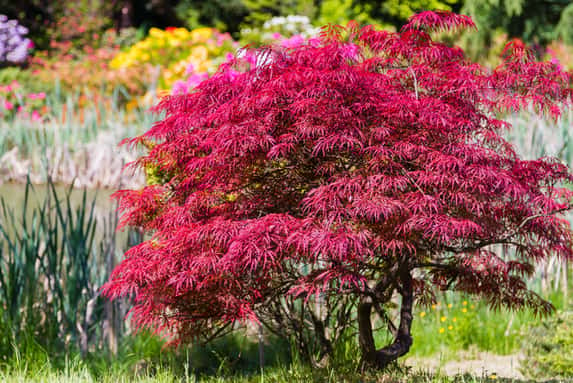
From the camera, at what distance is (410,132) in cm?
306

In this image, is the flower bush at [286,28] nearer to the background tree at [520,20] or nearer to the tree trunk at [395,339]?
the background tree at [520,20]

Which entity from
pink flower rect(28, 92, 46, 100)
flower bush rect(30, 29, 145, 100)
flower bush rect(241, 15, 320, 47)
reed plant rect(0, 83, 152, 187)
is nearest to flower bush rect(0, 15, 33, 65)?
flower bush rect(30, 29, 145, 100)

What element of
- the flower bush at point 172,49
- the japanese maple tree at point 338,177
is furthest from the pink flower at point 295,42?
the flower bush at point 172,49

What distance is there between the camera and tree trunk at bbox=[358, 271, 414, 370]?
3.49 meters

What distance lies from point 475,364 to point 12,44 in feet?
35.8

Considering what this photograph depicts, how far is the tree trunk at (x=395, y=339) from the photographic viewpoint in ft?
11.5

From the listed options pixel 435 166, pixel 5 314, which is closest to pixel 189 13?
pixel 5 314

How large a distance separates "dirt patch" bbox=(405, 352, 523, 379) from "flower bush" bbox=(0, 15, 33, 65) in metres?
10.2

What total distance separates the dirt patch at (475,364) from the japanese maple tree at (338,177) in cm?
120

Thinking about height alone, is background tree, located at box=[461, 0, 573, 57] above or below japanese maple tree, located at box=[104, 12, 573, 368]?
above

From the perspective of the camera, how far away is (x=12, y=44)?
12664 millimetres

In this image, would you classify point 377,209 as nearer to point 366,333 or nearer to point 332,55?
point 332,55

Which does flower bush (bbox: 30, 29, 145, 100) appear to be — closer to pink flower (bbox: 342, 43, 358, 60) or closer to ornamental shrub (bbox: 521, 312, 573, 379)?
pink flower (bbox: 342, 43, 358, 60)

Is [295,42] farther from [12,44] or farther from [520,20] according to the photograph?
[520,20]
